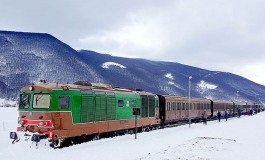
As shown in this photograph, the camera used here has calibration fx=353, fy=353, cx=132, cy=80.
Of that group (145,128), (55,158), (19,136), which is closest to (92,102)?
(19,136)

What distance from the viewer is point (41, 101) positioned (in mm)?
20156

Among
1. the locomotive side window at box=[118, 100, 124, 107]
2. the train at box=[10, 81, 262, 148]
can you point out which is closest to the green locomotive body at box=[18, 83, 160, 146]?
the train at box=[10, 81, 262, 148]

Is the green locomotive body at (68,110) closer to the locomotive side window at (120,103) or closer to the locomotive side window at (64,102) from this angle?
the locomotive side window at (64,102)

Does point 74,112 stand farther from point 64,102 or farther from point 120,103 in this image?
point 120,103

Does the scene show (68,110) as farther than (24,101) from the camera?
No

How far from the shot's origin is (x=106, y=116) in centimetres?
Answer: 2530

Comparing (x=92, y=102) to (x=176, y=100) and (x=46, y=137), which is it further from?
(x=176, y=100)

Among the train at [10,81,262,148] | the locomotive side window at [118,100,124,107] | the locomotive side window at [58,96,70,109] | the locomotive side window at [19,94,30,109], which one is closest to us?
the train at [10,81,262,148]

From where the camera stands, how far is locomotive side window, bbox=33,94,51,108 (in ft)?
65.6

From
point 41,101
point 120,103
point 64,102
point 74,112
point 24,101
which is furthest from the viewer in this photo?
point 120,103

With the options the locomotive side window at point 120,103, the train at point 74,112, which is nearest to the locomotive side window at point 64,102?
the train at point 74,112

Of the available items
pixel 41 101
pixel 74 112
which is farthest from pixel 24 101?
pixel 74 112

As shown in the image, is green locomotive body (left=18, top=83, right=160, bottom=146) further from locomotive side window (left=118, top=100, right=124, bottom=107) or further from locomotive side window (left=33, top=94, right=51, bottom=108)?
Result: locomotive side window (left=118, top=100, right=124, bottom=107)

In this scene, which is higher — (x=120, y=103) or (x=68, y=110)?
(x=120, y=103)
